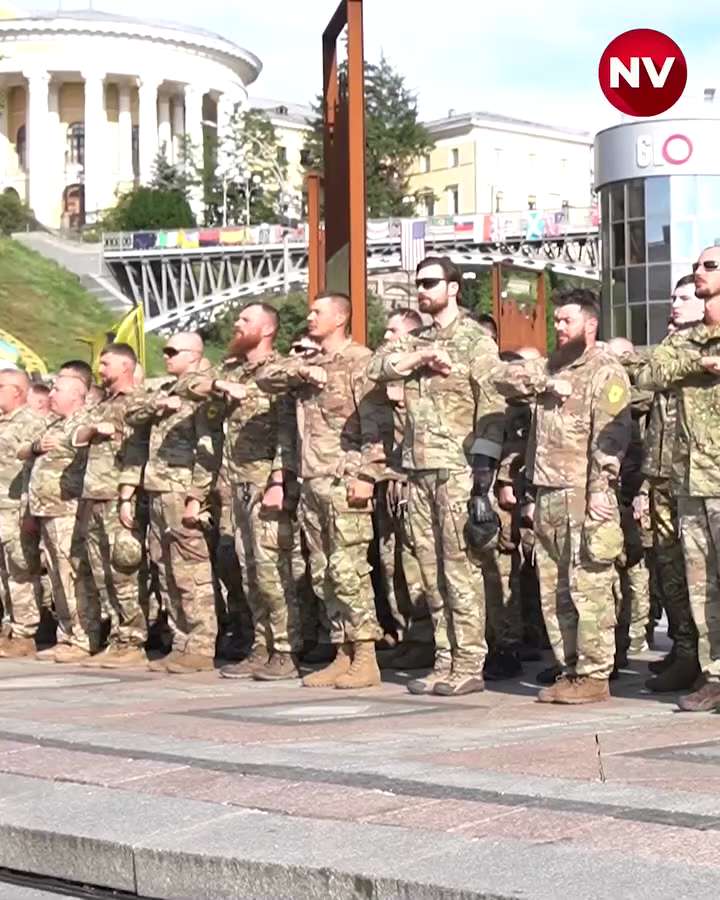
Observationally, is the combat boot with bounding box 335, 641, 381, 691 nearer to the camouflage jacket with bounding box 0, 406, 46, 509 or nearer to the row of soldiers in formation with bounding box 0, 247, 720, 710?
the row of soldiers in formation with bounding box 0, 247, 720, 710

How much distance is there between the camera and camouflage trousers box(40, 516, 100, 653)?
45.5 ft

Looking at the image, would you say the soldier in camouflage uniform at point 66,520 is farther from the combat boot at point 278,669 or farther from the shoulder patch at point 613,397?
the shoulder patch at point 613,397

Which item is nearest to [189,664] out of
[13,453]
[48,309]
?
[13,453]

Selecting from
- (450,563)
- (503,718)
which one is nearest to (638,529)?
(450,563)

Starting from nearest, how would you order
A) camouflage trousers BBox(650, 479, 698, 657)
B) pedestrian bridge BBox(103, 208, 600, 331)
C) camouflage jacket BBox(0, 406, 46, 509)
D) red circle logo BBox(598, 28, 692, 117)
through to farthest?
camouflage trousers BBox(650, 479, 698, 657)
camouflage jacket BBox(0, 406, 46, 509)
red circle logo BBox(598, 28, 692, 117)
pedestrian bridge BBox(103, 208, 600, 331)

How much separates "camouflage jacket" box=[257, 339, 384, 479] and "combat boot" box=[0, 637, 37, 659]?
4.02m

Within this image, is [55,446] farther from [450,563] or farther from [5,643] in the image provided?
[450,563]

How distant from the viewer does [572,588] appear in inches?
388

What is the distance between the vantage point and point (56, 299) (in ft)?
305

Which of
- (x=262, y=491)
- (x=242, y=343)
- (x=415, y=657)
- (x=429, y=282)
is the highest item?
(x=429, y=282)

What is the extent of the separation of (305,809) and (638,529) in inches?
171

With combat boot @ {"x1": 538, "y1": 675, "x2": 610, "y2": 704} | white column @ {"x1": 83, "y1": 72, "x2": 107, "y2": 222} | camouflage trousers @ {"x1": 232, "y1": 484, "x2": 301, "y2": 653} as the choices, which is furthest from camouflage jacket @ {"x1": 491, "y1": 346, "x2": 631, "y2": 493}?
white column @ {"x1": 83, "y1": 72, "x2": 107, "y2": 222}

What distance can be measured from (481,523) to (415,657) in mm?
1822

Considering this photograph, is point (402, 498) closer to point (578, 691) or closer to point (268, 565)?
point (268, 565)
